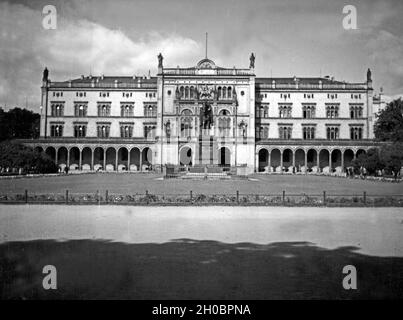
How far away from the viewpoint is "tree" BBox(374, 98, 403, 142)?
68.2 m

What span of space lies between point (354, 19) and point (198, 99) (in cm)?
5965

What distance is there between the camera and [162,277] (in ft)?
24.1

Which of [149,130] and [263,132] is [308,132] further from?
[149,130]

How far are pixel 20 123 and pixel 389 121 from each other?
83.3m

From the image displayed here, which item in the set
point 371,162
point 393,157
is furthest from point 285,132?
point 393,157

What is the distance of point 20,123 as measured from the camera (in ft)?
298

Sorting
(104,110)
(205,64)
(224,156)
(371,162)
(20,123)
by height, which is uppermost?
(205,64)

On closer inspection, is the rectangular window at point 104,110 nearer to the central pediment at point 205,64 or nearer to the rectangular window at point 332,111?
the central pediment at point 205,64

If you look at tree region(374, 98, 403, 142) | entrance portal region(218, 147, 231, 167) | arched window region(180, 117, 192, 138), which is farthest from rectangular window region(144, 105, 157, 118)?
tree region(374, 98, 403, 142)

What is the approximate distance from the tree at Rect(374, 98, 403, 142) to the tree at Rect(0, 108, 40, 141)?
258 ft

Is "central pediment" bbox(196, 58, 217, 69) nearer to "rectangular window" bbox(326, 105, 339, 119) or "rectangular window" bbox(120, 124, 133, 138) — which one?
"rectangular window" bbox(120, 124, 133, 138)

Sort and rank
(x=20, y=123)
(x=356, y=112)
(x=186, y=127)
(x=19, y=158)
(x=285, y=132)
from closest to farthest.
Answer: (x=19, y=158)
(x=186, y=127)
(x=356, y=112)
(x=285, y=132)
(x=20, y=123)
